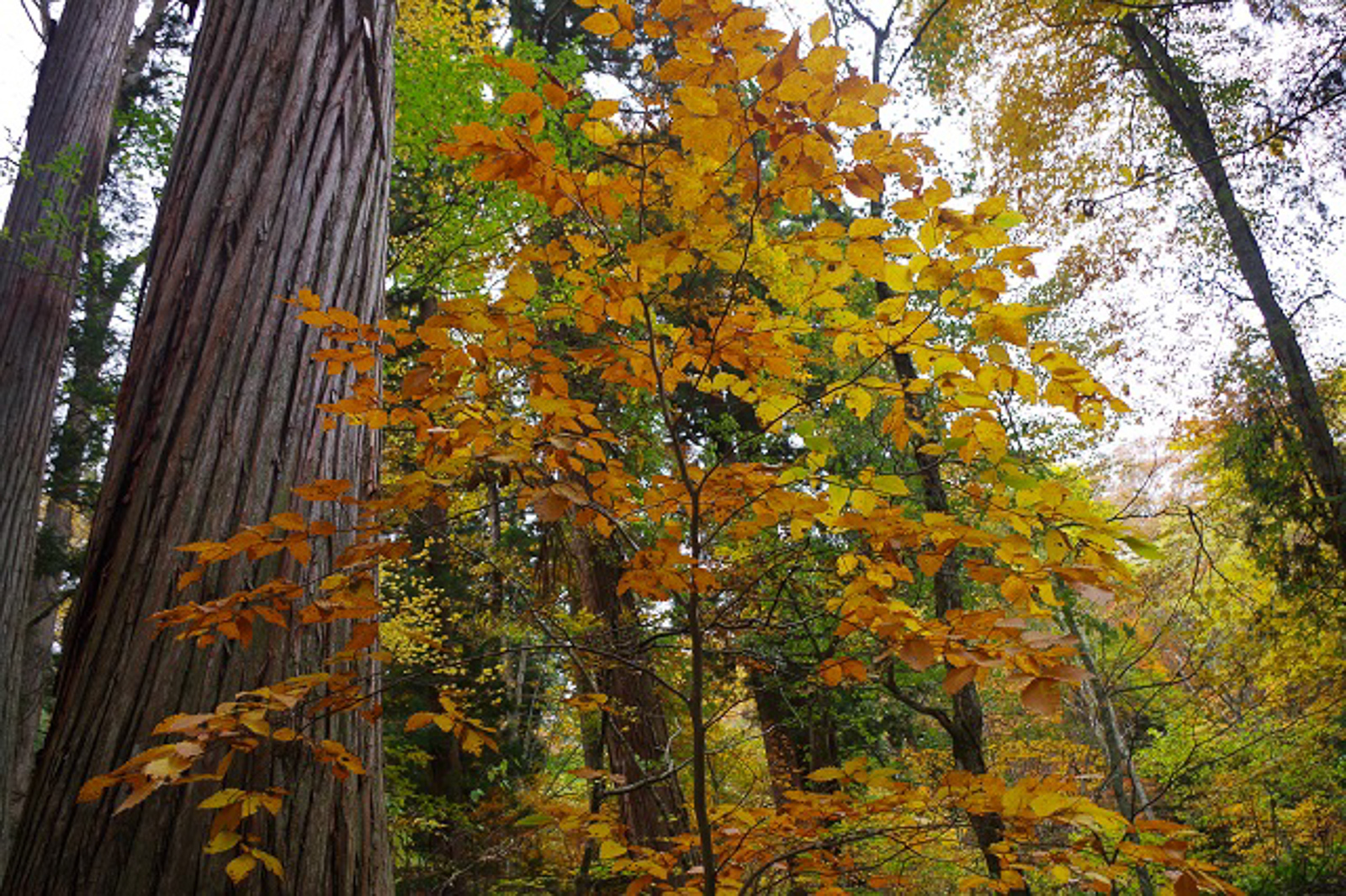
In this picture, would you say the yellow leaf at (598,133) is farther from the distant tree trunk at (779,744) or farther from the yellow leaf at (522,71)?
the distant tree trunk at (779,744)

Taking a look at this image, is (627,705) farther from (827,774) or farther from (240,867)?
(240,867)

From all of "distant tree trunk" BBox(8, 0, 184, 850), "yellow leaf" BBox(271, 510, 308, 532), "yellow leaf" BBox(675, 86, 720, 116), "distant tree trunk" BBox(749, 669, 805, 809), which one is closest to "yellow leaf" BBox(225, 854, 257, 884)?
"yellow leaf" BBox(271, 510, 308, 532)

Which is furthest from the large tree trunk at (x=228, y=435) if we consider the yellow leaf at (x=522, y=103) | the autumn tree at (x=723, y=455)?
the yellow leaf at (x=522, y=103)

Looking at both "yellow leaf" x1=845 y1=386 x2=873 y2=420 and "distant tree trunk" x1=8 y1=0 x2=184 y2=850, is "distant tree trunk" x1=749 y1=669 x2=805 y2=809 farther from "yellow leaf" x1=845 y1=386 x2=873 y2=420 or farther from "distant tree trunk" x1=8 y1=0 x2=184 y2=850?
"distant tree trunk" x1=8 y1=0 x2=184 y2=850

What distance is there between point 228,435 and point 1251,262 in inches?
328

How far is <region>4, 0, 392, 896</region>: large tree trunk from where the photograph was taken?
116cm

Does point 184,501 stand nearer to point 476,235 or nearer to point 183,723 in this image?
point 183,723

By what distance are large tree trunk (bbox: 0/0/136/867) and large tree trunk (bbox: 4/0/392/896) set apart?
163 inches

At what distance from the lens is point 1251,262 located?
6.74m

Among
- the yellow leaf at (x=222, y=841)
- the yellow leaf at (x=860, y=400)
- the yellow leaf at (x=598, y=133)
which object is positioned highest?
the yellow leaf at (x=598, y=133)

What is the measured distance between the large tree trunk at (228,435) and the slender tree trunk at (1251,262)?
7006 mm

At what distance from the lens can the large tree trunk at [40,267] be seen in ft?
14.6

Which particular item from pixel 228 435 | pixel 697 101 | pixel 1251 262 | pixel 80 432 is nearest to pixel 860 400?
pixel 697 101

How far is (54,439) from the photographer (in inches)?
309
